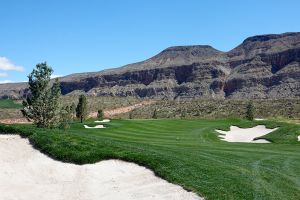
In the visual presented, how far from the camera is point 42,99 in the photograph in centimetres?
3247

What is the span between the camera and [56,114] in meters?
33.2

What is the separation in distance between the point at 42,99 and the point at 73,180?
58.7 feet

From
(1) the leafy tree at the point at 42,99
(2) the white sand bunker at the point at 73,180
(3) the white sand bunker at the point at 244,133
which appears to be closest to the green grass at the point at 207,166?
(2) the white sand bunker at the point at 73,180

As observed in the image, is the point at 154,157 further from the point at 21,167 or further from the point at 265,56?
the point at 265,56

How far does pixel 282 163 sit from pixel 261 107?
87.0 meters

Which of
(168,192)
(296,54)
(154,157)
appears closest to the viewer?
(168,192)

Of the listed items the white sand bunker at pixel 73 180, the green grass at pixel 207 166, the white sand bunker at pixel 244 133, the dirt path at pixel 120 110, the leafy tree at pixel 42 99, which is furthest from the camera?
the dirt path at pixel 120 110

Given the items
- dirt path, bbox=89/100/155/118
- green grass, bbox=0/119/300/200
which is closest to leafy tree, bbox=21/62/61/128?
green grass, bbox=0/119/300/200

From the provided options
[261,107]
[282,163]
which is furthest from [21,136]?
[261,107]

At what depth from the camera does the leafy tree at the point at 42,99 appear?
3228 cm

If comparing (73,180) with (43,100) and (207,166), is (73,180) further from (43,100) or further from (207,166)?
(43,100)

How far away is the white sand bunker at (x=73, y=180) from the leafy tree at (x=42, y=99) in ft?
45.2

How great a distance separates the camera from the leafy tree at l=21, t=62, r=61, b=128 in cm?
3228

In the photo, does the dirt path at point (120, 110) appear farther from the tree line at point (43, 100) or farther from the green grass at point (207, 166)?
the green grass at point (207, 166)
